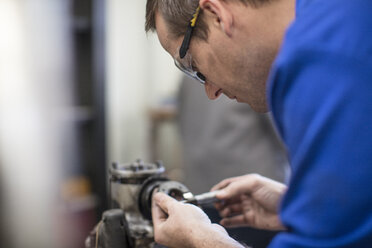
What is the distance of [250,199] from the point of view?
1095 millimetres

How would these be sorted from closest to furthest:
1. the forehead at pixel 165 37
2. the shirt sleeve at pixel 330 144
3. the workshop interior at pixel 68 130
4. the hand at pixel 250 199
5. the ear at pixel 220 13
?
the shirt sleeve at pixel 330 144 < the ear at pixel 220 13 < the forehead at pixel 165 37 < the hand at pixel 250 199 < the workshop interior at pixel 68 130

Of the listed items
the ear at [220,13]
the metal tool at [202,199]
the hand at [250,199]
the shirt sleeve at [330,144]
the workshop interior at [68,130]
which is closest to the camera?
the shirt sleeve at [330,144]

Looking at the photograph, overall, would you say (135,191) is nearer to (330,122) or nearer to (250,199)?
(250,199)

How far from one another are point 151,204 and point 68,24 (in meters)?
1.58

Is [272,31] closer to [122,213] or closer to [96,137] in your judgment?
[122,213]

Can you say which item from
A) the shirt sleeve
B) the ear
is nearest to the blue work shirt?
the shirt sleeve

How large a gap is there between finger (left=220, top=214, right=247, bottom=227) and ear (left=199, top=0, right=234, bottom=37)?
46 centimetres

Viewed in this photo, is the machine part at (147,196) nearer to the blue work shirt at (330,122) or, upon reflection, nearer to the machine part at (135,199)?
the machine part at (135,199)

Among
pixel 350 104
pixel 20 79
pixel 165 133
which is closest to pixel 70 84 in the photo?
pixel 20 79

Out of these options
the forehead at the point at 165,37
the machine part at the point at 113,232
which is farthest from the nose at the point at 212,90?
the machine part at the point at 113,232

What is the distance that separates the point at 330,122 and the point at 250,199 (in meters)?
0.58

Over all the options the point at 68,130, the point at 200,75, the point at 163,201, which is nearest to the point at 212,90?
the point at 200,75

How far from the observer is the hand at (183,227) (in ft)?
2.55

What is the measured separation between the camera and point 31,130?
218cm
